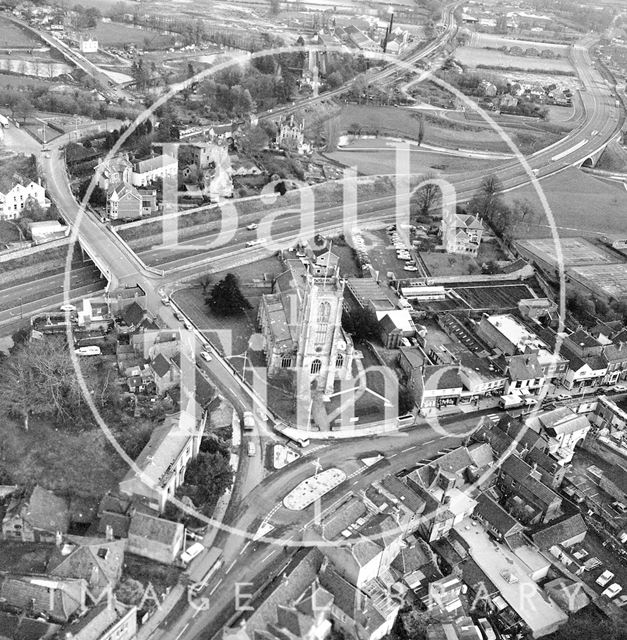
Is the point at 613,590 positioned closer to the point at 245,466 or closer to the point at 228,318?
the point at 245,466

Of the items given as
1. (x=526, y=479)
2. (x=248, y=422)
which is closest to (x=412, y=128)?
(x=248, y=422)

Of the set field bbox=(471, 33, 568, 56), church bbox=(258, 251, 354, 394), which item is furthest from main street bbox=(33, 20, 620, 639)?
field bbox=(471, 33, 568, 56)

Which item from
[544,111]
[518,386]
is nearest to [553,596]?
[518,386]

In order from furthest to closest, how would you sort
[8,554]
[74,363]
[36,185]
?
[36,185]
[74,363]
[8,554]

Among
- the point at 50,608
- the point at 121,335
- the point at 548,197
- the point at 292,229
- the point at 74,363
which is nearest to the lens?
the point at 50,608

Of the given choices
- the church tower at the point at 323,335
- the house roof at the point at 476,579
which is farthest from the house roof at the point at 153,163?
the house roof at the point at 476,579

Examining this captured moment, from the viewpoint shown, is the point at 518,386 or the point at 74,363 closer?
the point at 74,363

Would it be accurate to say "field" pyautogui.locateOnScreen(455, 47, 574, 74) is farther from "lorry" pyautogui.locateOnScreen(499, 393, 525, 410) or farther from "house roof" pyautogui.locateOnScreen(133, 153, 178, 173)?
"lorry" pyautogui.locateOnScreen(499, 393, 525, 410)

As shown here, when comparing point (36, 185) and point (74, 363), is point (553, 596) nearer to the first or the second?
point (74, 363)
